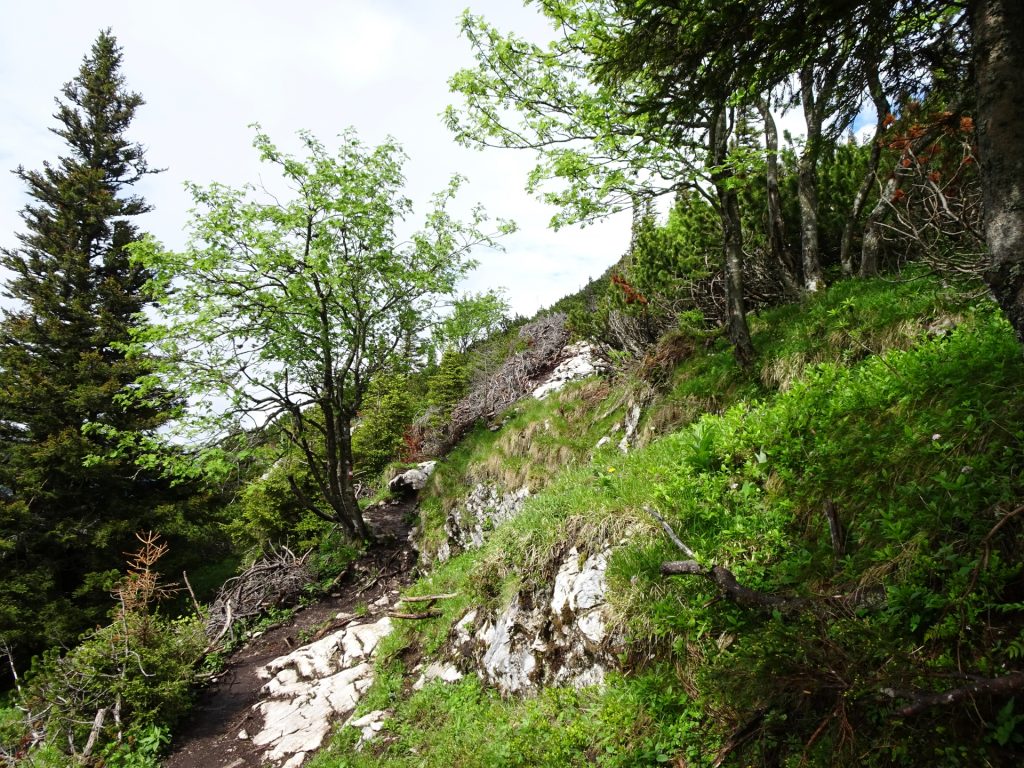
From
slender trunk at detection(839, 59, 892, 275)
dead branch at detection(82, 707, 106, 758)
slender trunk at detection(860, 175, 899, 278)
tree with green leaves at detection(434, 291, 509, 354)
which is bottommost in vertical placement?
dead branch at detection(82, 707, 106, 758)

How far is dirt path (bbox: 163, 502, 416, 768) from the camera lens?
7117mm

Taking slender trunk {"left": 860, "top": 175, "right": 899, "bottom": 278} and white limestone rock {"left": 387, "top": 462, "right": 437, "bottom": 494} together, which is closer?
slender trunk {"left": 860, "top": 175, "right": 899, "bottom": 278}

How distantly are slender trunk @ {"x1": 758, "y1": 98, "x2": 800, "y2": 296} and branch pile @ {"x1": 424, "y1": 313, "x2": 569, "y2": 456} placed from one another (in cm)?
907

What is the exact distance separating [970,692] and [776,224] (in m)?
7.43

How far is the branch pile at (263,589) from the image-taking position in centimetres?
1129

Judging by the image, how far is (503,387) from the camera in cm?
1673

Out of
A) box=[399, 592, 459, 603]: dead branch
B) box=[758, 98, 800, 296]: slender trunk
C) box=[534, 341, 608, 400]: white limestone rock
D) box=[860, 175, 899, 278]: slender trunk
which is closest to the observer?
box=[860, 175, 899, 278]: slender trunk

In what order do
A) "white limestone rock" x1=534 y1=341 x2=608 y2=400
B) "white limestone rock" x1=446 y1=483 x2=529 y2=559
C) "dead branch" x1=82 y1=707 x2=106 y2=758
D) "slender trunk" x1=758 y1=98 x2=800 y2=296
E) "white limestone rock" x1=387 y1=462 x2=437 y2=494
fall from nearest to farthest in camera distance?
1. "dead branch" x1=82 y1=707 x2=106 y2=758
2. "slender trunk" x1=758 y1=98 x2=800 y2=296
3. "white limestone rock" x1=446 y1=483 x2=529 y2=559
4. "white limestone rock" x1=534 y1=341 x2=608 y2=400
5. "white limestone rock" x1=387 y1=462 x2=437 y2=494

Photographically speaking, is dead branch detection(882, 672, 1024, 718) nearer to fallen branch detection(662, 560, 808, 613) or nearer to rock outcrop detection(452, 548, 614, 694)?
fallen branch detection(662, 560, 808, 613)

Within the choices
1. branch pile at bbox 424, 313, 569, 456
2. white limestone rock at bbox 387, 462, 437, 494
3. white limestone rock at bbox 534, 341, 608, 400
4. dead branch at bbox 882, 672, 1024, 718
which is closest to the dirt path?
white limestone rock at bbox 387, 462, 437, 494

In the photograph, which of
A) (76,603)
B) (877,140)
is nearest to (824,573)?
(877,140)

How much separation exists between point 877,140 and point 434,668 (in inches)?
368

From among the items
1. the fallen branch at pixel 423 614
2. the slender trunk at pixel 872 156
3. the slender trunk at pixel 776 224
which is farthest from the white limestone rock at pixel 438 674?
the slender trunk at pixel 776 224

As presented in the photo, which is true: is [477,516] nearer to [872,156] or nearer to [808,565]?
[808,565]
